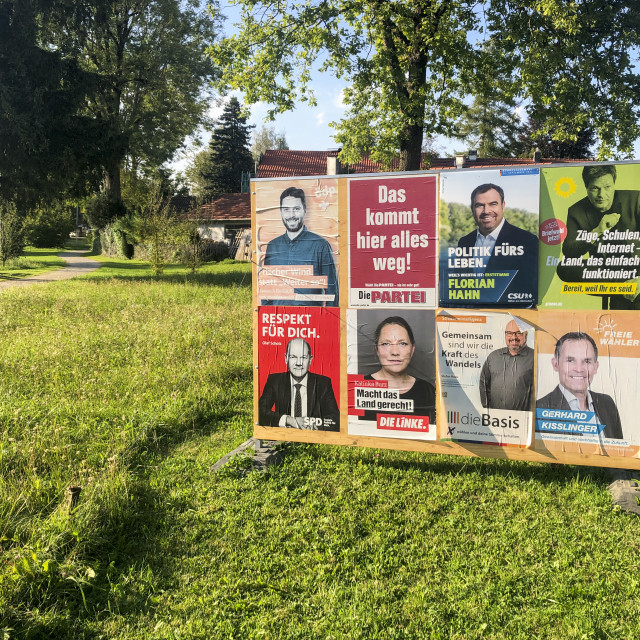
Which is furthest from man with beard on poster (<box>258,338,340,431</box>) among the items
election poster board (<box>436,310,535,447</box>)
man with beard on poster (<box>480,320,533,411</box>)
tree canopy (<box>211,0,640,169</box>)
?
tree canopy (<box>211,0,640,169</box>)

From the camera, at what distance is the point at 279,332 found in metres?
4.96

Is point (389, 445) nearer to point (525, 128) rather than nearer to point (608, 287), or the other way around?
point (608, 287)

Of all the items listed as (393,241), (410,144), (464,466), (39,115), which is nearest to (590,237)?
(393,241)

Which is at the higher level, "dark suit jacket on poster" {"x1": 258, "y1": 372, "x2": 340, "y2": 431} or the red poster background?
the red poster background

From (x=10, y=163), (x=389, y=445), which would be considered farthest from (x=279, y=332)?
(x=10, y=163)

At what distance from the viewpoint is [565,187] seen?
4.15 meters

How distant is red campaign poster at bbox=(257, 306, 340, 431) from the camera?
4805 mm

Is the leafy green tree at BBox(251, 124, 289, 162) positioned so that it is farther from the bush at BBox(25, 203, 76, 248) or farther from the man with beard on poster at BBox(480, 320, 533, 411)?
the man with beard on poster at BBox(480, 320, 533, 411)

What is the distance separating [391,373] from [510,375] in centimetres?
91

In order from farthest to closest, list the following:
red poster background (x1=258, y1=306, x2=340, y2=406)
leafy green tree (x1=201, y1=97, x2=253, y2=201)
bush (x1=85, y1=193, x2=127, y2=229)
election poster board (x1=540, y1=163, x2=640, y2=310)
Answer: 1. leafy green tree (x1=201, y1=97, x2=253, y2=201)
2. bush (x1=85, y1=193, x2=127, y2=229)
3. red poster background (x1=258, y1=306, x2=340, y2=406)
4. election poster board (x1=540, y1=163, x2=640, y2=310)

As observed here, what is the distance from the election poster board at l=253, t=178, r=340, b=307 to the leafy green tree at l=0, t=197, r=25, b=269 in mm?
27340

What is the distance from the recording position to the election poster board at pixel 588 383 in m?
4.16

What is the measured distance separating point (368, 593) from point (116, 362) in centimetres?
568

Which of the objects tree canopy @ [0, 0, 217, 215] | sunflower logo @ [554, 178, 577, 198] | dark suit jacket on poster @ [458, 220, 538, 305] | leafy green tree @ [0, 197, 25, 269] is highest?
tree canopy @ [0, 0, 217, 215]
